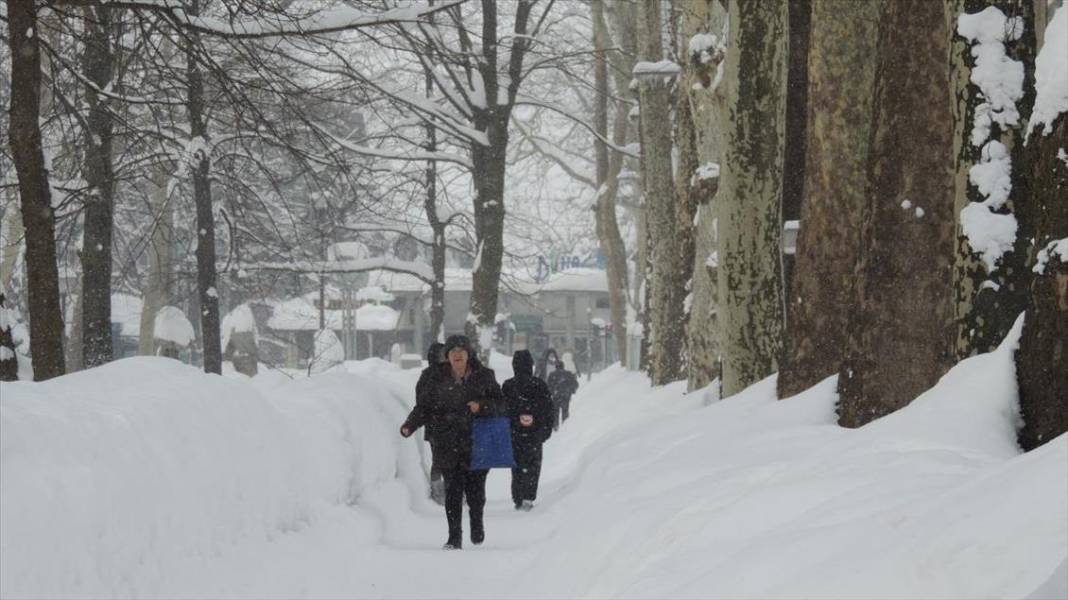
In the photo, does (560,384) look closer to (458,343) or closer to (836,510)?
(458,343)

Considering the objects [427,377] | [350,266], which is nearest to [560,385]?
[350,266]

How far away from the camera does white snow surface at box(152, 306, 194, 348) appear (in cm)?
3338

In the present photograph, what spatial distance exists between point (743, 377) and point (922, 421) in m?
6.74

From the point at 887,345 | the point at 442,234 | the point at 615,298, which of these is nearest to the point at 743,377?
the point at 887,345

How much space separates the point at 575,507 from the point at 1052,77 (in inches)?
258

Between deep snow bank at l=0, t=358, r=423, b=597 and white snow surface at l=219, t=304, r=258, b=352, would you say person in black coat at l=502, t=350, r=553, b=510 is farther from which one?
white snow surface at l=219, t=304, r=258, b=352

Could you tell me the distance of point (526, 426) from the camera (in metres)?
14.5

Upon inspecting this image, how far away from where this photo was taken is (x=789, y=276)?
12711mm

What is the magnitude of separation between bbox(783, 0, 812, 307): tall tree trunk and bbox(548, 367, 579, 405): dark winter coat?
1556cm

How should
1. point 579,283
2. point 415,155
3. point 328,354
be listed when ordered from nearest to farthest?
point 415,155, point 328,354, point 579,283

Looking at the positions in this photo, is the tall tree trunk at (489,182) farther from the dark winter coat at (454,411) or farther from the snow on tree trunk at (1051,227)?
the snow on tree trunk at (1051,227)

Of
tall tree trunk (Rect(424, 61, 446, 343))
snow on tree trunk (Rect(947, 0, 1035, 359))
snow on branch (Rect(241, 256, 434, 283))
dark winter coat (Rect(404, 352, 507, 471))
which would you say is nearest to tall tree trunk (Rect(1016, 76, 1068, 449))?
snow on tree trunk (Rect(947, 0, 1035, 359))

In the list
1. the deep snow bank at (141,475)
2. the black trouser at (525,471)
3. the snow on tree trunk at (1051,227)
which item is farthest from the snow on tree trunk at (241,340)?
the snow on tree trunk at (1051,227)

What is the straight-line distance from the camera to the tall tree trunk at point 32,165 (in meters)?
11.1
